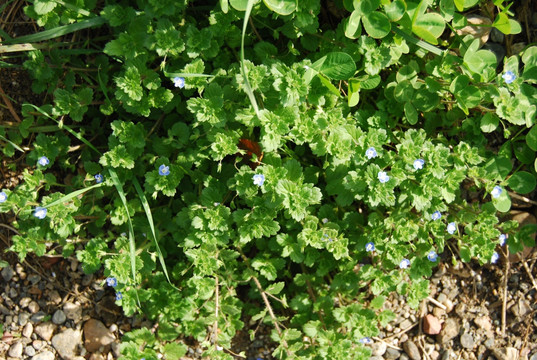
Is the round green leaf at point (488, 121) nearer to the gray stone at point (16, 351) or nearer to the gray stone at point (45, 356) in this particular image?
the gray stone at point (45, 356)

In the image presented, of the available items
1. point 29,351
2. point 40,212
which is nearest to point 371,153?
point 40,212

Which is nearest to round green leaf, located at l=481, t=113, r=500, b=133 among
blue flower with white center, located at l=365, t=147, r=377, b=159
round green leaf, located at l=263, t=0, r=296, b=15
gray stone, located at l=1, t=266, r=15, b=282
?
blue flower with white center, located at l=365, t=147, r=377, b=159

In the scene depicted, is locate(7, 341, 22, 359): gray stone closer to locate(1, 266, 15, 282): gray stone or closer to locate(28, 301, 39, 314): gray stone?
locate(28, 301, 39, 314): gray stone

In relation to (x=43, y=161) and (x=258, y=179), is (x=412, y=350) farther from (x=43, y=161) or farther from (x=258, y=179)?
(x=43, y=161)

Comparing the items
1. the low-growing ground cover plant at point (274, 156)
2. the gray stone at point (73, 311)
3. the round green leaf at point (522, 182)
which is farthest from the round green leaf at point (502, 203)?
the gray stone at point (73, 311)

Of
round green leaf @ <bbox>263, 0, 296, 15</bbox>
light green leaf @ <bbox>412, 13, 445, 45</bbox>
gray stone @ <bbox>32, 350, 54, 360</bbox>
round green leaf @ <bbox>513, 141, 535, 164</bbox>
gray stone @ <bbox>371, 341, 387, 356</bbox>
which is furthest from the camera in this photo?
gray stone @ <bbox>371, 341, 387, 356</bbox>

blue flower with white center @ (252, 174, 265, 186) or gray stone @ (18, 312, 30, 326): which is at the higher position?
blue flower with white center @ (252, 174, 265, 186)
